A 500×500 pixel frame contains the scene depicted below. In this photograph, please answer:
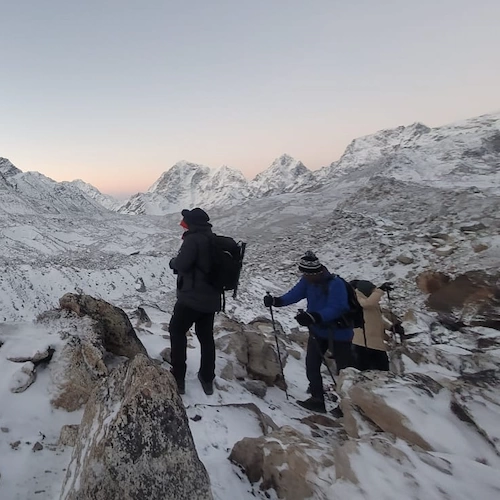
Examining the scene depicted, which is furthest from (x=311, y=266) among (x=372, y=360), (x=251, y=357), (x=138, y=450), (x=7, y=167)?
(x=7, y=167)

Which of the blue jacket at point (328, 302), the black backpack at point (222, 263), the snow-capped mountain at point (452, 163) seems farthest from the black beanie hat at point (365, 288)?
the snow-capped mountain at point (452, 163)

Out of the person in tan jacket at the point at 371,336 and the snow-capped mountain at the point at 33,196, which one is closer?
the person in tan jacket at the point at 371,336

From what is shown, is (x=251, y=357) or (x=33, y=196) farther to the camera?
(x=33, y=196)

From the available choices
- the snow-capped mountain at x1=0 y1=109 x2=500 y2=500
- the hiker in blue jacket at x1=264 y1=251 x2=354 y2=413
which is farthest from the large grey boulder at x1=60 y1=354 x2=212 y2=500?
the hiker in blue jacket at x1=264 y1=251 x2=354 y2=413

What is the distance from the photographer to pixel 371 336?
5.24 metres

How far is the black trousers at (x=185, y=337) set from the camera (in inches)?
155

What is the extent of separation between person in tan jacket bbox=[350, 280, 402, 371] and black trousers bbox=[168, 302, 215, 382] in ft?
7.52

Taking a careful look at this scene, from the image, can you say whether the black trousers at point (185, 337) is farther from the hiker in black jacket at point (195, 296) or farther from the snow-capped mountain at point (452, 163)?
the snow-capped mountain at point (452, 163)

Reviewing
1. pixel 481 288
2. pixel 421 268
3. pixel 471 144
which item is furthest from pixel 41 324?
pixel 471 144

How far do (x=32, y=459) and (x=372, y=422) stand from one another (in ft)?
8.35

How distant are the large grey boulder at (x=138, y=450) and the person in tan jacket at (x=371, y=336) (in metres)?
3.56

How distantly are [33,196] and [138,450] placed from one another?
82396mm

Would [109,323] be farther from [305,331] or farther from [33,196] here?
[33,196]

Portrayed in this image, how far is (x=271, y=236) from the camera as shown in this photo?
80.8ft
